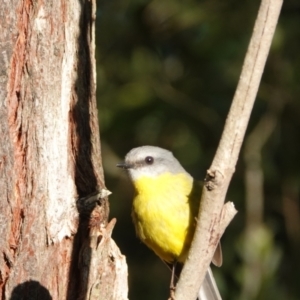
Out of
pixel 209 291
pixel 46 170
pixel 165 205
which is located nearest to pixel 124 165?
pixel 165 205

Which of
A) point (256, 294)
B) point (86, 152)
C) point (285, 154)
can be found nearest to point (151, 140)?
point (285, 154)

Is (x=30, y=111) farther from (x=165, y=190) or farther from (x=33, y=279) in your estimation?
(x=165, y=190)

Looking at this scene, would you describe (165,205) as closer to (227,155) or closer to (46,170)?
(46,170)

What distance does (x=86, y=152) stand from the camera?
4047mm

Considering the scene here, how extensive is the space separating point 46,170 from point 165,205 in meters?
1.34

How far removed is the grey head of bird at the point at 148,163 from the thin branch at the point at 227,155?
75.7 inches

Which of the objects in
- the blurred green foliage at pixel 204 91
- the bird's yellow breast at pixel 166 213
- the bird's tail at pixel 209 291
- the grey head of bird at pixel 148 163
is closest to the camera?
the bird's yellow breast at pixel 166 213

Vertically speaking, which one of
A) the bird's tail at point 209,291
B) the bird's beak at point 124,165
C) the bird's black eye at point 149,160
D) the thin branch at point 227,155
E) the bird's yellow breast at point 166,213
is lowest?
the bird's tail at point 209,291

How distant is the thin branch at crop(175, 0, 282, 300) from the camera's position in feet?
10.1

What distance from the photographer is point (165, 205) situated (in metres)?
5.03

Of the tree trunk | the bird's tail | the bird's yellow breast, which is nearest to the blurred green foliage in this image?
the bird's tail

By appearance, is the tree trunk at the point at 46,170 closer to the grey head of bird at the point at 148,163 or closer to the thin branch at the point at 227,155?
the thin branch at the point at 227,155

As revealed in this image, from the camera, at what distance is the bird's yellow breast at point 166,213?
195 inches

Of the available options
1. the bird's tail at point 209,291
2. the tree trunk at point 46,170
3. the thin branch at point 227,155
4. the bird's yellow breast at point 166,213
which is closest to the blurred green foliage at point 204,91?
the bird's tail at point 209,291
